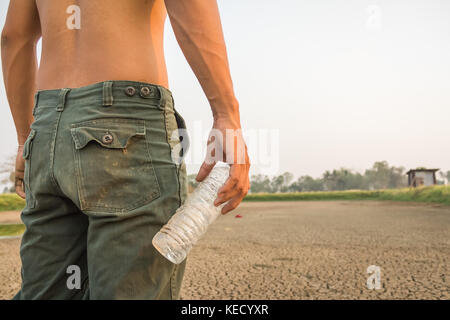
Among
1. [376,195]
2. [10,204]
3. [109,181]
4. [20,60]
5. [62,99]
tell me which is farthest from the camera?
[376,195]

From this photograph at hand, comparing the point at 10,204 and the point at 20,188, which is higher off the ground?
the point at 20,188

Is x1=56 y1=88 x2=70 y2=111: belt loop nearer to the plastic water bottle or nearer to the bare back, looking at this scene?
the bare back

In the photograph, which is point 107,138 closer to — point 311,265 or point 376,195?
point 311,265

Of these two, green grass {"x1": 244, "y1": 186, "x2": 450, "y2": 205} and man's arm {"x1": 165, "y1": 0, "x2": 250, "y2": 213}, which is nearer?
man's arm {"x1": 165, "y1": 0, "x2": 250, "y2": 213}

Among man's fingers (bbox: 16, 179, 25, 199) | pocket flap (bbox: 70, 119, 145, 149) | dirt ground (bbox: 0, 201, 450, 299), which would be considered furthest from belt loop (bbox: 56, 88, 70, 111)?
dirt ground (bbox: 0, 201, 450, 299)

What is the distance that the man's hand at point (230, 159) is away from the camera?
111 centimetres

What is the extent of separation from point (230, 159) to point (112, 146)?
1.24 ft

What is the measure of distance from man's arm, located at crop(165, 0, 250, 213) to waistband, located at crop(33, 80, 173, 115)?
0.52 ft

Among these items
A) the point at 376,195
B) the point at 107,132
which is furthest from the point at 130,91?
the point at 376,195

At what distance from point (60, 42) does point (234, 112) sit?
721 millimetres

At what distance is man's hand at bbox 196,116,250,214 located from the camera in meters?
1.11

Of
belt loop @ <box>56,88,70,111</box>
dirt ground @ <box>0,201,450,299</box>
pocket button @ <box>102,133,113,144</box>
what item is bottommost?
dirt ground @ <box>0,201,450,299</box>

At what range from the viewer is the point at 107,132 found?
1.08 meters

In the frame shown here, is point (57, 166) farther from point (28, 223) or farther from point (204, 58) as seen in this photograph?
point (204, 58)
